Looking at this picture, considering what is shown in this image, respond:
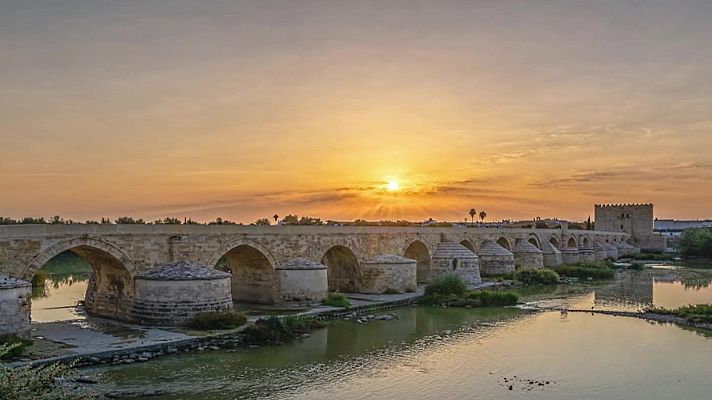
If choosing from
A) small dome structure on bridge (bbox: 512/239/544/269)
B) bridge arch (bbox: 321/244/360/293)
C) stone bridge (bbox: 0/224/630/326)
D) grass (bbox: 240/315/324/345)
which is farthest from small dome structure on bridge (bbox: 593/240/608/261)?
grass (bbox: 240/315/324/345)

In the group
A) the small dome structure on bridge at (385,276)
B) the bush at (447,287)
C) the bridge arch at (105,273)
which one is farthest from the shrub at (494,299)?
the bridge arch at (105,273)

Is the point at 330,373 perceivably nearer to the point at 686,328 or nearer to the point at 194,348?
the point at 194,348

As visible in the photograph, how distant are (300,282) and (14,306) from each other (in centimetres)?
990

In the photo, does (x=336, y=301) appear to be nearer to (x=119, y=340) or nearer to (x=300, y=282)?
(x=300, y=282)

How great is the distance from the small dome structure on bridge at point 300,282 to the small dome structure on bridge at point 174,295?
4195 millimetres

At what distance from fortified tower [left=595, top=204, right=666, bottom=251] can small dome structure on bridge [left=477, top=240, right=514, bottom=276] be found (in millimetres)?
41510

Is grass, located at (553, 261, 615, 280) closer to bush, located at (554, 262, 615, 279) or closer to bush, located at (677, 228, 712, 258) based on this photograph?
bush, located at (554, 262, 615, 279)

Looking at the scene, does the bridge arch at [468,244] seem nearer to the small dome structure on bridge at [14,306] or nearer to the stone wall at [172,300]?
the stone wall at [172,300]

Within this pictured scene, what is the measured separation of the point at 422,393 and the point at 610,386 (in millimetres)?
3821

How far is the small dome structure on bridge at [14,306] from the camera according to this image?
13484mm

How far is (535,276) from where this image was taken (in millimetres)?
33156

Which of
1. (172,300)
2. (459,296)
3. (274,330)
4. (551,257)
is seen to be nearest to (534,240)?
(551,257)

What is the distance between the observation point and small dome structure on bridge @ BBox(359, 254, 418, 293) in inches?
1026

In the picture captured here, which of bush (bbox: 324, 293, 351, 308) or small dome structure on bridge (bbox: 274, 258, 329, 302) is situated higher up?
small dome structure on bridge (bbox: 274, 258, 329, 302)
